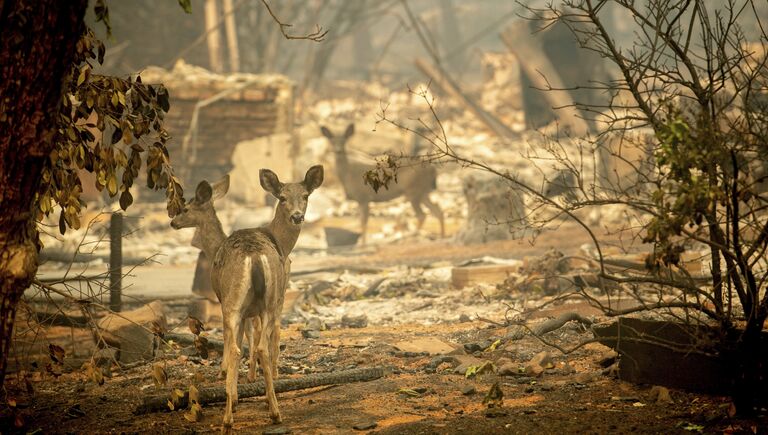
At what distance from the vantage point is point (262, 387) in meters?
5.93

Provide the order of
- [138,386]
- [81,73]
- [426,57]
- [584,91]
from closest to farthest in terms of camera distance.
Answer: [81,73]
[138,386]
[584,91]
[426,57]

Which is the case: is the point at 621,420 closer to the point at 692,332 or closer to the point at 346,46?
the point at 692,332

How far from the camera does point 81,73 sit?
484cm

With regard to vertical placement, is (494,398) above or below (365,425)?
above

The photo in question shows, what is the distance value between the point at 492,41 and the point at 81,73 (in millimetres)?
41918

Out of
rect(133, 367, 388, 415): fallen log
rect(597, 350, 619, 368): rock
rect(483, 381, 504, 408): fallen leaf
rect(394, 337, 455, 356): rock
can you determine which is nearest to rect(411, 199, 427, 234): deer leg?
rect(394, 337, 455, 356): rock

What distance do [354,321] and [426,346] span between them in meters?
1.95

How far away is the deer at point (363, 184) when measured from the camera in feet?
53.9

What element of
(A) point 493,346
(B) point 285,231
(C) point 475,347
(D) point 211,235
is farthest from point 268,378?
(A) point 493,346

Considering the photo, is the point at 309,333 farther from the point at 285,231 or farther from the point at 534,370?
the point at 534,370

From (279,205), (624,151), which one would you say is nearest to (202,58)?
(624,151)

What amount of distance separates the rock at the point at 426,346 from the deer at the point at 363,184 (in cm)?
846

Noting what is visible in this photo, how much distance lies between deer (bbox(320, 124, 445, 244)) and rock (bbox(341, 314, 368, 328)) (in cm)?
674

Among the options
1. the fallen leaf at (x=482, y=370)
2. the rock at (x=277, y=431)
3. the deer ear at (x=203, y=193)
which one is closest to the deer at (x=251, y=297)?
the rock at (x=277, y=431)
